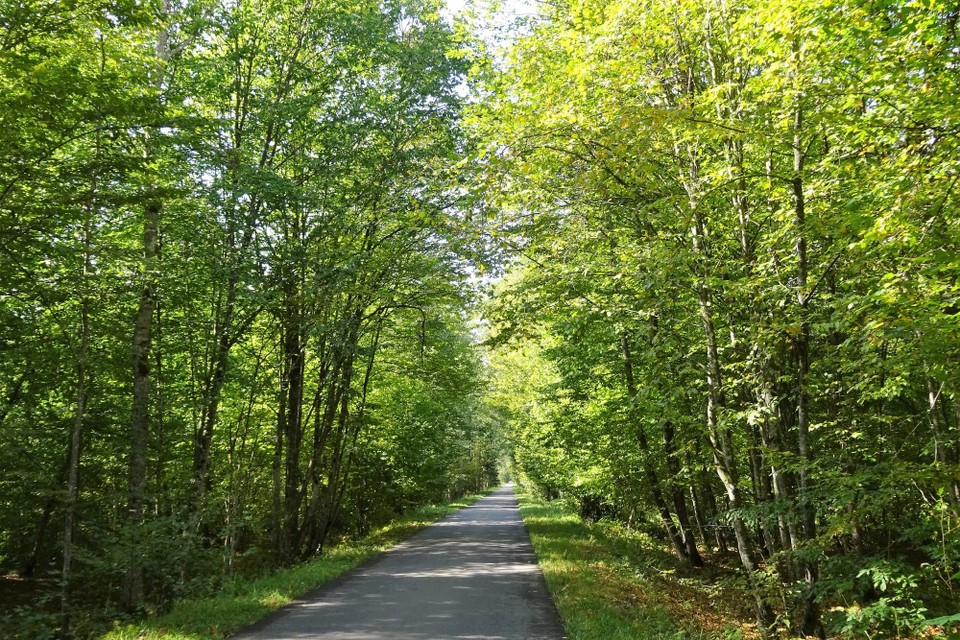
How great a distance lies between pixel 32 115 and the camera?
6.46 m

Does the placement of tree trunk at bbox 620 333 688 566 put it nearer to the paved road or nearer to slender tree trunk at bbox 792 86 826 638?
the paved road

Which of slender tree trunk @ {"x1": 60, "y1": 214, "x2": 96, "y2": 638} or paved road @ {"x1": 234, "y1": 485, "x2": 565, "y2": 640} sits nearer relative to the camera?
paved road @ {"x1": 234, "y1": 485, "x2": 565, "y2": 640}

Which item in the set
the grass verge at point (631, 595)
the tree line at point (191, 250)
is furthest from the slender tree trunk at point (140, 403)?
the grass verge at point (631, 595)

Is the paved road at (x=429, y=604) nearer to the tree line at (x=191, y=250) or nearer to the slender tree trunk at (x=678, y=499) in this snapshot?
the tree line at (x=191, y=250)

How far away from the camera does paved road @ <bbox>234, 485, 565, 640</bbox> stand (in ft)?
22.4

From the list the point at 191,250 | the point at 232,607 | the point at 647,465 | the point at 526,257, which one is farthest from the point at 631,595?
the point at 191,250

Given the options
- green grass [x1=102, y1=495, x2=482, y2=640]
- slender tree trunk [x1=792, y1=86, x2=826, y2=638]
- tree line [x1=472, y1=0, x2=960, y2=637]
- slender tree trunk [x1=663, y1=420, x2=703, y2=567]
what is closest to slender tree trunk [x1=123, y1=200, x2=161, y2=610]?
green grass [x1=102, y1=495, x2=482, y2=640]

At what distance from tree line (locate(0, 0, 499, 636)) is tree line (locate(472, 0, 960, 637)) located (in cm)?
170

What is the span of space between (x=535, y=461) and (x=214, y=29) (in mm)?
24962

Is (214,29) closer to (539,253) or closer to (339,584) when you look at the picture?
(539,253)

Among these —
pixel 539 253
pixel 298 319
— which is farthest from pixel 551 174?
pixel 298 319

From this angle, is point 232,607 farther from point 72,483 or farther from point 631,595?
point 631,595

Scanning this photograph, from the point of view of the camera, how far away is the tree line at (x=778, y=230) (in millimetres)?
4582

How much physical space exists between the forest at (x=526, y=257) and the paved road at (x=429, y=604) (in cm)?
236
